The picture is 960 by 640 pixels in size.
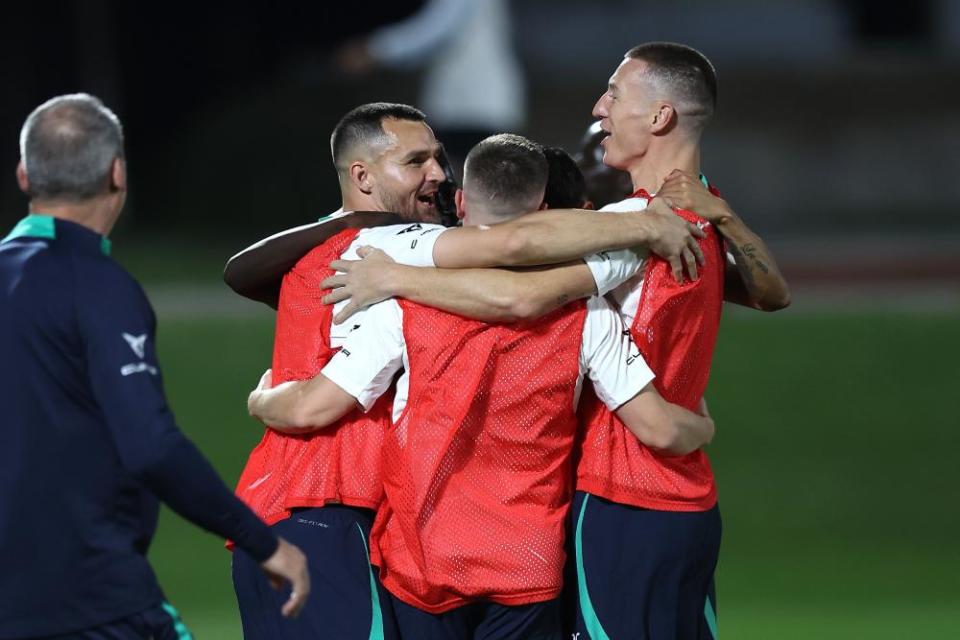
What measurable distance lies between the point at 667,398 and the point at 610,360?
26 centimetres

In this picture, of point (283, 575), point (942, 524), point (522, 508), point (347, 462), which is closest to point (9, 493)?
point (283, 575)

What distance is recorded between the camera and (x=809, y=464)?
1002cm

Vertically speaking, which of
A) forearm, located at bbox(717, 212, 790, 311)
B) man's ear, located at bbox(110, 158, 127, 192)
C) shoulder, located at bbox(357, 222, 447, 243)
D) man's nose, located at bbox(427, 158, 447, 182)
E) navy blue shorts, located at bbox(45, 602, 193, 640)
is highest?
man's ear, located at bbox(110, 158, 127, 192)

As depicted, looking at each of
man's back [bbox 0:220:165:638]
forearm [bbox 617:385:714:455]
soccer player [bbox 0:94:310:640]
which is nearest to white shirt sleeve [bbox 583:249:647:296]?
forearm [bbox 617:385:714:455]

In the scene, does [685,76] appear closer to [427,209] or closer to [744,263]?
[744,263]

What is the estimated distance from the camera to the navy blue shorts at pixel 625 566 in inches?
149

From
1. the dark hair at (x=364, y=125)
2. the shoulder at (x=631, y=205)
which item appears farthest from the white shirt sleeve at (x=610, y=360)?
the dark hair at (x=364, y=125)

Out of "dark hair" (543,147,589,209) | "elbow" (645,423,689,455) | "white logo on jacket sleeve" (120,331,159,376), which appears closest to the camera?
"white logo on jacket sleeve" (120,331,159,376)

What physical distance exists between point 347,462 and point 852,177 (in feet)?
49.8

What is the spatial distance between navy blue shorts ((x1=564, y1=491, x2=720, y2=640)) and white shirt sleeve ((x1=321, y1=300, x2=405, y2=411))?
592mm

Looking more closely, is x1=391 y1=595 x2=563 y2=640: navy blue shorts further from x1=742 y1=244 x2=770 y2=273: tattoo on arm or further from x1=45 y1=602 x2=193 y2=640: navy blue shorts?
x1=742 y1=244 x2=770 y2=273: tattoo on arm

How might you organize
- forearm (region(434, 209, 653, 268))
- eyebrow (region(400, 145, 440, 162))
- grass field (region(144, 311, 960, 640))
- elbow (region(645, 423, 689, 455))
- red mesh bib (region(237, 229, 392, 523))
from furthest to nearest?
1. grass field (region(144, 311, 960, 640))
2. eyebrow (region(400, 145, 440, 162))
3. red mesh bib (region(237, 229, 392, 523))
4. elbow (region(645, 423, 689, 455))
5. forearm (region(434, 209, 653, 268))

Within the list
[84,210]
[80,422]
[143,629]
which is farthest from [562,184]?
[143,629]

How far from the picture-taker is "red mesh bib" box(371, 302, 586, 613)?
360 cm
